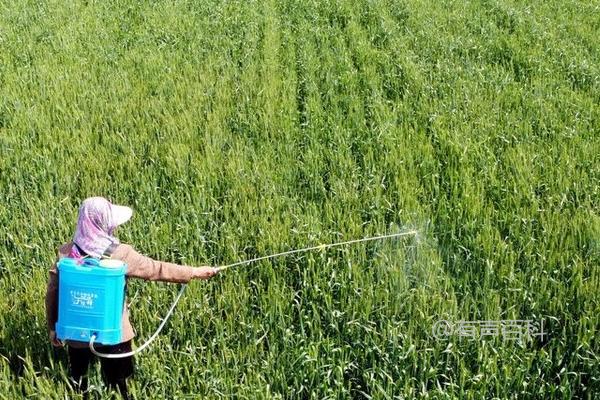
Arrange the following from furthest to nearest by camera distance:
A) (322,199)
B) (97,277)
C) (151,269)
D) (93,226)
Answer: (322,199) < (151,269) < (93,226) < (97,277)

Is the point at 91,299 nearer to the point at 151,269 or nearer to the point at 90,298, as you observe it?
the point at 90,298

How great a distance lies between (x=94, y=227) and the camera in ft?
8.80

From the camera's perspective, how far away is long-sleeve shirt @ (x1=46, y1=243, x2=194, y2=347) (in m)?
2.72

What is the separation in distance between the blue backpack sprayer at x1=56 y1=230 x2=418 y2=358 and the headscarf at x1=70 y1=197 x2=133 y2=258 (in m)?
0.08

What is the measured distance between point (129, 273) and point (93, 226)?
9.6 inches

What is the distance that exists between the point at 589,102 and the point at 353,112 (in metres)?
2.14

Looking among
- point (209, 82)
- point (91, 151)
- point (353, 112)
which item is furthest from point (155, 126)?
point (353, 112)

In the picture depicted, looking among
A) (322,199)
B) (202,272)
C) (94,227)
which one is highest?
(94,227)

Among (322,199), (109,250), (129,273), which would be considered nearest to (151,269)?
(129,273)

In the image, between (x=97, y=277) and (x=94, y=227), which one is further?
(x=94, y=227)

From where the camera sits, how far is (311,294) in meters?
3.48

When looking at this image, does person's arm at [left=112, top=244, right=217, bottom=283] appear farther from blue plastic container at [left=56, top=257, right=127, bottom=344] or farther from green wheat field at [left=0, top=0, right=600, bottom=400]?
green wheat field at [left=0, top=0, right=600, bottom=400]

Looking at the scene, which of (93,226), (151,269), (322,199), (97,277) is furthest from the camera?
(322,199)

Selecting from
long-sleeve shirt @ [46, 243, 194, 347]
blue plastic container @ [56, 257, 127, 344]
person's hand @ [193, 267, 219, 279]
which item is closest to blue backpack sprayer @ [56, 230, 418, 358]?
blue plastic container @ [56, 257, 127, 344]
